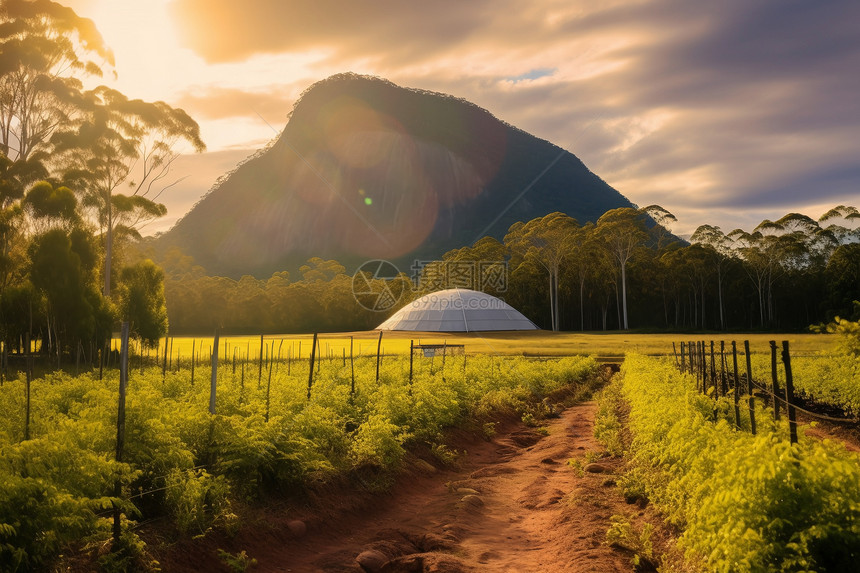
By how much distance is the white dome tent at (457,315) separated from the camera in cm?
6016

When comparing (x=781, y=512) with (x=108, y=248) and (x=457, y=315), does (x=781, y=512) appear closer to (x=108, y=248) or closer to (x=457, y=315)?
(x=108, y=248)

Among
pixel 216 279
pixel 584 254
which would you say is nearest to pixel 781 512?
pixel 584 254

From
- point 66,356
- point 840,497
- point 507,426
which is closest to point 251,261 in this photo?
point 66,356

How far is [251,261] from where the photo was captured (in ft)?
539

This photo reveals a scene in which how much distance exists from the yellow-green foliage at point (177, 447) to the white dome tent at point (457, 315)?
45.4m

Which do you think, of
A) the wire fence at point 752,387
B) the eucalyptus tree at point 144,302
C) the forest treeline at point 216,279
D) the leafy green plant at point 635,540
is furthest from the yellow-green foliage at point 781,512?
the eucalyptus tree at point 144,302

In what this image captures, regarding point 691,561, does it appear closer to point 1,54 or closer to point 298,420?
point 298,420

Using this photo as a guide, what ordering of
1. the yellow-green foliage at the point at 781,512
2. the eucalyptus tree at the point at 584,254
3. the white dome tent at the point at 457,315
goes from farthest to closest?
1. the eucalyptus tree at the point at 584,254
2. the white dome tent at the point at 457,315
3. the yellow-green foliage at the point at 781,512

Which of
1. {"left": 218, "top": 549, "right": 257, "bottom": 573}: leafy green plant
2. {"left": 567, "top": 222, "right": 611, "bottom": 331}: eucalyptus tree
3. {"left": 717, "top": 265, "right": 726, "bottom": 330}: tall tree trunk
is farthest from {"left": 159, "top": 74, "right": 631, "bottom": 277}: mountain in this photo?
{"left": 218, "top": 549, "right": 257, "bottom": 573}: leafy green plant

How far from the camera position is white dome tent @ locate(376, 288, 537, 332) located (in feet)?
197

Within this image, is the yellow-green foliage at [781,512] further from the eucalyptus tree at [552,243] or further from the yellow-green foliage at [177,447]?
the eucalyptus tree at [552,243]

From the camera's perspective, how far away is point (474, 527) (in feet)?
27.7

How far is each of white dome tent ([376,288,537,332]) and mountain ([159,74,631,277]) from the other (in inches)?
3416

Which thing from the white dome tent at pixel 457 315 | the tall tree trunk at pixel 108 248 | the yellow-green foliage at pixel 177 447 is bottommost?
the yellow-green foliage at pixel 177 447
